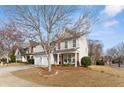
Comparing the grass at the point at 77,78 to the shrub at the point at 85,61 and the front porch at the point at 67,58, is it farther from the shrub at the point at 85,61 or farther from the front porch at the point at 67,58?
the front porch at the point at 67,58

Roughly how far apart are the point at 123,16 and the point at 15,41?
6524mm

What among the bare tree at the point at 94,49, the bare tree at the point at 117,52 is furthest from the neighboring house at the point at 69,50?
the bare tree at the point at 117,52

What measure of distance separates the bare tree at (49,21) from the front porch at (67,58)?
2352 millimetres

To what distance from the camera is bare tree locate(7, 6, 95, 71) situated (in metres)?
14.7

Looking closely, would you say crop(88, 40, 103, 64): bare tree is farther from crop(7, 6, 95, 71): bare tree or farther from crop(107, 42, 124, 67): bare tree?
crop(7, 6, 95, 71): bare tree

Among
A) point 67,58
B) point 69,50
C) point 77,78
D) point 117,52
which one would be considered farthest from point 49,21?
point 67,58

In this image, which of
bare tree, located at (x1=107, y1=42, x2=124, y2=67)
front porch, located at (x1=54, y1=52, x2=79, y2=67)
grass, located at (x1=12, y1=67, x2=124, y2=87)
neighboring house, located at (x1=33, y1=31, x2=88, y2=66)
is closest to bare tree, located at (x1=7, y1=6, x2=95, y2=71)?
neighboring house, located at (x1=33, y1=31, x2=88, y2=66)

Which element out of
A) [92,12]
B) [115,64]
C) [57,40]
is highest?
[92,12]

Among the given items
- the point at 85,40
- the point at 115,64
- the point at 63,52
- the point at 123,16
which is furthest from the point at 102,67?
the point at 63,52

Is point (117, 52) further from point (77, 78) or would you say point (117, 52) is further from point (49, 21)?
point (49, 21)

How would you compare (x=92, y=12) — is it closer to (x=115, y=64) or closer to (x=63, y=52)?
(x=115, y=64)

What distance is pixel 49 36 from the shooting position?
619 inches

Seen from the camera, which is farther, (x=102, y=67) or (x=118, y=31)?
(x=102, y=67)

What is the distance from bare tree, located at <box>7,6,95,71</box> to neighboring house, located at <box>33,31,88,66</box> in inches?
24.1
